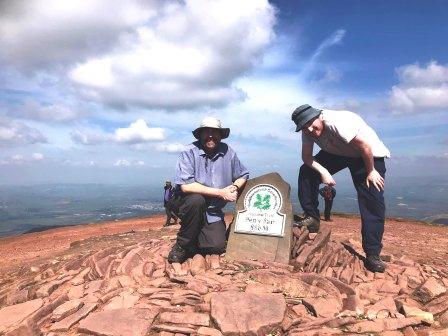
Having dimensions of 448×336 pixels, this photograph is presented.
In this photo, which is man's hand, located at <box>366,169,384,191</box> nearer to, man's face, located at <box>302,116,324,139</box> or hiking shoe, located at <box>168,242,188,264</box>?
man's face, located at <box>302,116,324,139</box>

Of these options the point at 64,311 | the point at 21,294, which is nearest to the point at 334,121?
the point at 64,311

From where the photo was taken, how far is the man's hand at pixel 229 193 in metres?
6.40

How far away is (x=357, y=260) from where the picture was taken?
659cm

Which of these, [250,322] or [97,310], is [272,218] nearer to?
[250,322]

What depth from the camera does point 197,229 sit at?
6.46 metres

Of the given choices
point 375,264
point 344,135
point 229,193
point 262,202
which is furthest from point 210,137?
→ point 375,264

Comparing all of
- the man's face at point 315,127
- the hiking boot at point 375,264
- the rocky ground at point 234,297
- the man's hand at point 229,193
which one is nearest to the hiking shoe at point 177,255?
the rocky ground at point 234,297

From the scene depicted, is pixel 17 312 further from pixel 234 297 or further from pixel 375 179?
pixel 375 179

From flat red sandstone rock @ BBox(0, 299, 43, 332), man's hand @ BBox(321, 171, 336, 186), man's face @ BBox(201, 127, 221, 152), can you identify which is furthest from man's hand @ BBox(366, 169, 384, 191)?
flat red sandstone rock @ BBox(0, 299, 43, 332)

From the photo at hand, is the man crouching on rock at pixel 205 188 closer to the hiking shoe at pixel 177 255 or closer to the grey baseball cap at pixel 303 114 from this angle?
the hiking shoe at pixel 177 255

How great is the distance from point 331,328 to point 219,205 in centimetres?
307

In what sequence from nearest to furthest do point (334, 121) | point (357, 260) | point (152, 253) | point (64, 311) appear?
point (64, 311)
point (334, 121)
point (357, 260)
point (152, 253)

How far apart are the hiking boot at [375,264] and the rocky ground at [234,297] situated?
0.41 feet

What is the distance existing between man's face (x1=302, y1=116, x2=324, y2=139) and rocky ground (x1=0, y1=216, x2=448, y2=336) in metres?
2.00
